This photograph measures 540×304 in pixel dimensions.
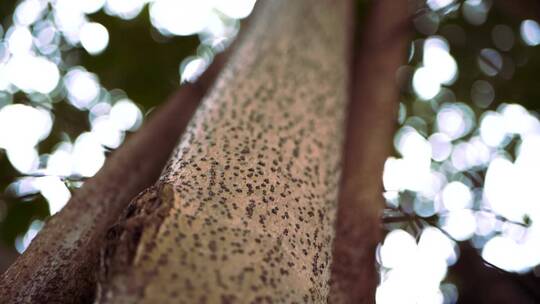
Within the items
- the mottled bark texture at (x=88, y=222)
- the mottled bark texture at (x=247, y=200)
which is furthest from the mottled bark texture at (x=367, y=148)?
the mottled bark texture at (x=88, y=222)

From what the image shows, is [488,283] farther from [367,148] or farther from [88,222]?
[88,222]

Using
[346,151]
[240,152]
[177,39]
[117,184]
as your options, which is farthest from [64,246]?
[177,39]

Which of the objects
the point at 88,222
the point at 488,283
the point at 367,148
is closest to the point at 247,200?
the point at 88,222

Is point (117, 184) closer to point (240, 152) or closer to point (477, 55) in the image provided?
point (240, 152)

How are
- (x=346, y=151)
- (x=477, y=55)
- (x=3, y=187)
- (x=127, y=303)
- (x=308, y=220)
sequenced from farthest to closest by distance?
(x=477, y=55)
(x=3, y=187)
(x=346, y=151)
(x=308, y=220)
(x=127, y=303)

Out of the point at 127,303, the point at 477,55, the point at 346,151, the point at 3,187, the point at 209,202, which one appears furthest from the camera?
the point at 477,55

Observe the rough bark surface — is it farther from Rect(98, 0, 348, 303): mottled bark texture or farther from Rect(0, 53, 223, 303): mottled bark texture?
Rect(0, 53, 223, 303): mottled bark texture

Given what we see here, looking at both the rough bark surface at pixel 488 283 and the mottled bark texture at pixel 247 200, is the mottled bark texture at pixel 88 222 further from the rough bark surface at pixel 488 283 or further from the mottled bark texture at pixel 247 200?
the rough bark surface at pixel 488 283
